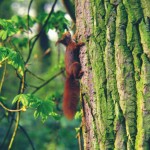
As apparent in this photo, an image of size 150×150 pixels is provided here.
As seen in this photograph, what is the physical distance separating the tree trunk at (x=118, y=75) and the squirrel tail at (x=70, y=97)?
0.77m

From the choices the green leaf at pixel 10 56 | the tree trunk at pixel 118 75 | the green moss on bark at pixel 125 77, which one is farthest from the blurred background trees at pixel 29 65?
the green moss on bark at pixel 125 77

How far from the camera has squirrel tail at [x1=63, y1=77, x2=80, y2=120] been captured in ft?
10.3

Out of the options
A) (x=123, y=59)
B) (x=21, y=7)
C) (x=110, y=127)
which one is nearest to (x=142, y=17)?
(x=123, y=59)

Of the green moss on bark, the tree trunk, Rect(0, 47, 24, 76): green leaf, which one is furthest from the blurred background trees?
the green moss on bark

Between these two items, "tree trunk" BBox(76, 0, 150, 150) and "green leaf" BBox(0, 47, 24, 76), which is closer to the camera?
"tree trunk" BBox(76, 0, 150, 150)

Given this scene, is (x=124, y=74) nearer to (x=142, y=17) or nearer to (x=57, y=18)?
(x=142, y=17)

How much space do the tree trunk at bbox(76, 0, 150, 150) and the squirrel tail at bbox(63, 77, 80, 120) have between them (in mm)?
766

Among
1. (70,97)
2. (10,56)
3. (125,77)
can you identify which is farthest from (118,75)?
(70,97)

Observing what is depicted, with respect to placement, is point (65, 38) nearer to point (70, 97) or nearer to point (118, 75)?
point (70, 97)

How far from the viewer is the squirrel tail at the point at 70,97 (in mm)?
3139

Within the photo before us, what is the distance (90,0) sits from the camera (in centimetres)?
237

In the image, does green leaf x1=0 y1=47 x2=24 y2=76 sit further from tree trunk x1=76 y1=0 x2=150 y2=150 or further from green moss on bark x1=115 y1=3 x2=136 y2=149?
green moss on bark x1=115 y1=3 x2=136 y2=149

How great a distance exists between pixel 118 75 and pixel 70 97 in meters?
1.02

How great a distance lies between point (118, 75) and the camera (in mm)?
2221
